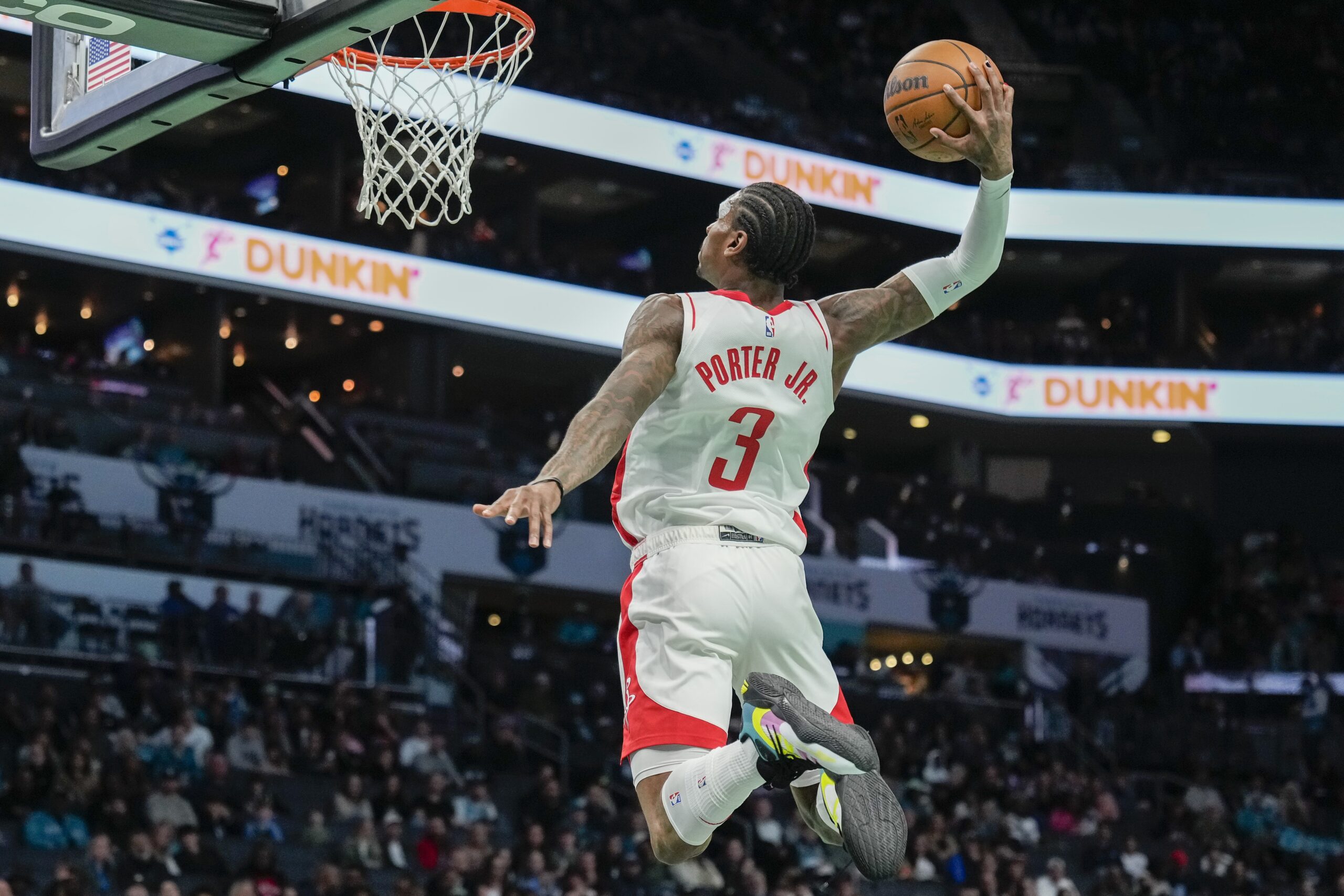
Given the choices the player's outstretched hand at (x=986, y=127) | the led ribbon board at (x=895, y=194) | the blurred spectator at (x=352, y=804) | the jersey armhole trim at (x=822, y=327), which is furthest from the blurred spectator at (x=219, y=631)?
the player's outstretched hand at (x=986, y=127)

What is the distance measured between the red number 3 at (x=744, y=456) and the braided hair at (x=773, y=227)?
0.47 meters

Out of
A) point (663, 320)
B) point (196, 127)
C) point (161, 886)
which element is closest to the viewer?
point (663, 320)

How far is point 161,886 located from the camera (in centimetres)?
1323

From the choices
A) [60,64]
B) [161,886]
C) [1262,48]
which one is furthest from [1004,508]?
[60,64]

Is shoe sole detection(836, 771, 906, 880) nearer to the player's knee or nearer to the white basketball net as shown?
the player's knee

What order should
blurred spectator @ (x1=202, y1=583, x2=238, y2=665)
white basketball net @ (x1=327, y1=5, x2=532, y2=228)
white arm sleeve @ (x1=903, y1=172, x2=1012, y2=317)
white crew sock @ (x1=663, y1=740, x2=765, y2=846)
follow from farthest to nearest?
blurred spectator @ (x1=202, y1=583, x2=238, y2=665), white basketball net @ (x1=327, y1=5, x2=532, y2=228), white arm sleeve @ (x1=903, y1=172, x2=1012, y2=317), white crew sock @ (x1=663, y1=740, x2=765, y2=846)

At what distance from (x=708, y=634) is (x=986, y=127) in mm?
1724

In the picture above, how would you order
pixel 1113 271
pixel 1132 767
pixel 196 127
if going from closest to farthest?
pixel 1132 767
pixel 196 127
pixel 1113 271

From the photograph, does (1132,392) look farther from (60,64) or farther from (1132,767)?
(60,64)

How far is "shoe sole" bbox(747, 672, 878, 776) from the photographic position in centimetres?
472

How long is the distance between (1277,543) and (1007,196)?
1128 inches

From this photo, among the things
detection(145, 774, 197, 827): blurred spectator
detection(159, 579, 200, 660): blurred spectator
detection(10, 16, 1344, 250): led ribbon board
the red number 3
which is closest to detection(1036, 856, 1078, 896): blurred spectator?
detection(145, 774, 197, 827): blurred spectator

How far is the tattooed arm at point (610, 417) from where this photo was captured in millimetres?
4574

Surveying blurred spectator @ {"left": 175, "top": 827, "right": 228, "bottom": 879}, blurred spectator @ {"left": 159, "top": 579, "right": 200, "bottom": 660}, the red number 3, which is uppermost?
the red number 3
